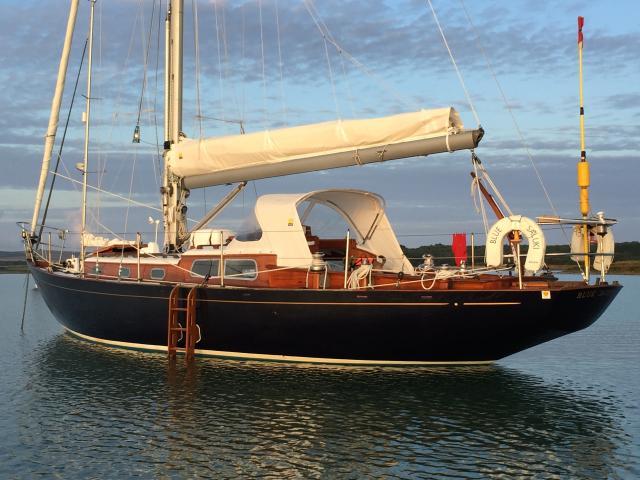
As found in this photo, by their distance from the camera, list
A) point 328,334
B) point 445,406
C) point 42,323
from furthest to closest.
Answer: point 42,323 → point 328,334 → point 445,406

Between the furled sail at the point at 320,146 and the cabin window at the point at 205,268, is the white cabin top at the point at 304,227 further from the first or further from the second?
the furled sail at the point at 320,146

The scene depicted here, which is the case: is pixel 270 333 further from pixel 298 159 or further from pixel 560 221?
pixel 560 221

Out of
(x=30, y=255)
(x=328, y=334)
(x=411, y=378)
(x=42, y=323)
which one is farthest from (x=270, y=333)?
(x=42, y=323)

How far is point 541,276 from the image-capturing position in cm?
1673

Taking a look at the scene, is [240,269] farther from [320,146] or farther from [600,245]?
[600,245]

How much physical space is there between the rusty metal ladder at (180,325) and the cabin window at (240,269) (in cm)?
94

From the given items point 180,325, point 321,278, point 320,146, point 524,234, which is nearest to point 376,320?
point 321,278

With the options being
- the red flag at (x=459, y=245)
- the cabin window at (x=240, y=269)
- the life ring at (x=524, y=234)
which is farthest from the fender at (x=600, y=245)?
the cabin window at (x=240, y=269)

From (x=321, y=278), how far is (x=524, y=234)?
4.72 m

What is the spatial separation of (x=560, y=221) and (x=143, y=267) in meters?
10.7

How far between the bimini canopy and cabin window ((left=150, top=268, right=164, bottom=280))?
7.01 ft

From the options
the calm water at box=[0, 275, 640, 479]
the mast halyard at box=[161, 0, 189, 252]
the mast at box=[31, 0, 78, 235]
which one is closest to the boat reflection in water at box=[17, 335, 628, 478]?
the calm water at box=[0, 275, 640, 479]

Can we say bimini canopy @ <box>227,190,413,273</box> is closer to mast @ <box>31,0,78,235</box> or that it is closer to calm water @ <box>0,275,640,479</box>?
calm water @ <box>0,275,640,479</box>

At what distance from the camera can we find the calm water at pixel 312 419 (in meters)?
10.4
